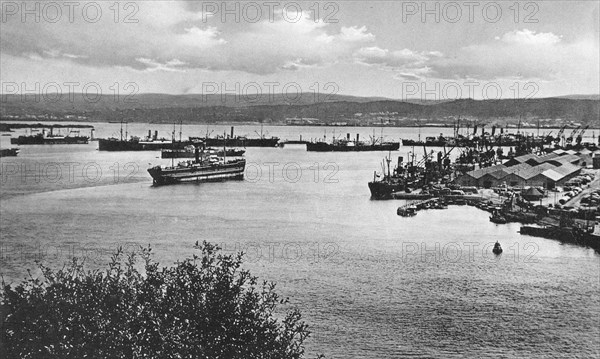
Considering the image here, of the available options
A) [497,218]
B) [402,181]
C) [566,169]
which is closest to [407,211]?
[497,218]

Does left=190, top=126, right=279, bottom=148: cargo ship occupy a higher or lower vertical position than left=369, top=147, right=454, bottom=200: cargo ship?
higher

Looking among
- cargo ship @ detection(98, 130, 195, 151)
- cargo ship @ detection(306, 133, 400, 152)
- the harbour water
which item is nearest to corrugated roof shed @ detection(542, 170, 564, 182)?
the harbour water

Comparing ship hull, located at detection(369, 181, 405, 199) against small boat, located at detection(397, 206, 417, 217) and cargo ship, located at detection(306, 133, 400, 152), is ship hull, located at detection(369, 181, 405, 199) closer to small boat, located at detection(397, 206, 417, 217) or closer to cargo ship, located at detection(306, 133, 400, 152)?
small boat, located at detection(397, 206, 417, 217)

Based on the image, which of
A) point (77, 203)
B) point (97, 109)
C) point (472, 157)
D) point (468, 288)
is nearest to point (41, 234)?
point (77, 203)

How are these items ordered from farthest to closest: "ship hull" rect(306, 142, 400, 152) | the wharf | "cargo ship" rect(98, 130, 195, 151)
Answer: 1. "ship hull" rect(306, 142, 400, 152)
2. "cargo ship" rect(98, 130, 195, 151)
3. the wharf

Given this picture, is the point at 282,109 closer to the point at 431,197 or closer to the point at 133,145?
the point at 133,145

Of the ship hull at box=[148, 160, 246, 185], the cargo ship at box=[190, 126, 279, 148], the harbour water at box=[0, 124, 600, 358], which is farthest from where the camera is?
the cargo ship at box=[190, 126, 279, 148]
